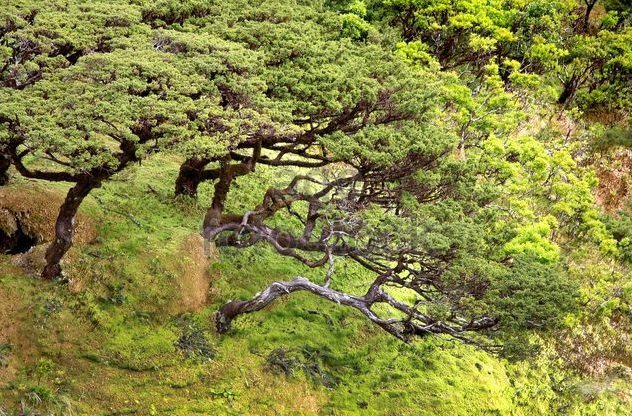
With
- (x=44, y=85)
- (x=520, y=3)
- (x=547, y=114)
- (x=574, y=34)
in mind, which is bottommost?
(x=547, y=114)

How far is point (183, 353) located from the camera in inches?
614

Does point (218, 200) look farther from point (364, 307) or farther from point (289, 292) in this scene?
point (364, 307)

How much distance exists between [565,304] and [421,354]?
214 inches

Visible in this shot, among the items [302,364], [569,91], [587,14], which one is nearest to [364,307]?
[302,364]

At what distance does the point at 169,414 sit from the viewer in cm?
1423

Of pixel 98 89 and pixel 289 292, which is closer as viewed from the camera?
pixel 98 89

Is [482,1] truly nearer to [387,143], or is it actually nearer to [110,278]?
[387,143]

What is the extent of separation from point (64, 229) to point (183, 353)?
12.7 feet

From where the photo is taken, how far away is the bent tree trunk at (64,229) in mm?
14688

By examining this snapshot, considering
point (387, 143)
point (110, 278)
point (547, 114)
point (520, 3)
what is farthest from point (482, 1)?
point (110, 278)

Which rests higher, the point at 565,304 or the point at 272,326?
the point at 565,304

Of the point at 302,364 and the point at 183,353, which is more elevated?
the point at 183,353

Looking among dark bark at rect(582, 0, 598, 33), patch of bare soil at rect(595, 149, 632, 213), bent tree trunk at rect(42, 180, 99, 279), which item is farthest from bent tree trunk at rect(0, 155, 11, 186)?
dark bark at rect(582, 0, 598, 33)

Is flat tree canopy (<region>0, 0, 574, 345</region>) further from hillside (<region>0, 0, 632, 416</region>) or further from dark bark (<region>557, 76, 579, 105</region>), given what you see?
dark bark (<region>557, 76, 579, 105</region>)
